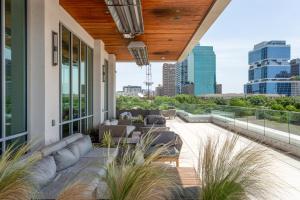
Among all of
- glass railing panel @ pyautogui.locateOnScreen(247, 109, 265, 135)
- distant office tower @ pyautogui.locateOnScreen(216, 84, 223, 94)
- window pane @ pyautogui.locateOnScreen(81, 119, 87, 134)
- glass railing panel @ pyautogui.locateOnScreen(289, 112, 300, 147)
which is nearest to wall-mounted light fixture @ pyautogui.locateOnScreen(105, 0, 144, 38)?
window pane @ pyautogui.locateOnScreen(81, 119, 87, 134)

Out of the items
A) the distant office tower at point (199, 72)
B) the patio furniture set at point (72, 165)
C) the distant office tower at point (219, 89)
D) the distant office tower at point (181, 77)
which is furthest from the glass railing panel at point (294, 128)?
the distant office tower at point (219, 89)

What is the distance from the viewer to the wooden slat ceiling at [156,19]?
5.61 metres

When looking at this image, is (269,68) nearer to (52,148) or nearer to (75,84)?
(75,84)

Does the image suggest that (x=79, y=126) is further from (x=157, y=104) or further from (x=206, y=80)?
(x=206, y=80)

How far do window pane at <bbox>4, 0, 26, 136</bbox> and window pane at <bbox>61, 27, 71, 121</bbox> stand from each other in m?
Answer: 1.60

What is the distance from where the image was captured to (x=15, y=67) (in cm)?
423

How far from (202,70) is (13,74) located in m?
62.0

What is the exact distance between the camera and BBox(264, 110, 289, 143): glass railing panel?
8523 mm

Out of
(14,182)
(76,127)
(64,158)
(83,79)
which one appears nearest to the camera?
(14,182)

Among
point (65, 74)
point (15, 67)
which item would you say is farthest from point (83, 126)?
point (15, 67)

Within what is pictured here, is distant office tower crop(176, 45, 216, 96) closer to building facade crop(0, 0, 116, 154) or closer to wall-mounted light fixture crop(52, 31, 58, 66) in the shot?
building facade crop(0, 0, 116, 154)

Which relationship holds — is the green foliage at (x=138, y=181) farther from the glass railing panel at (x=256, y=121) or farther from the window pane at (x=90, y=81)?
the glass railing panel at (x=256, y=121)

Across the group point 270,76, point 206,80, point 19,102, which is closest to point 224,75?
point 206,80

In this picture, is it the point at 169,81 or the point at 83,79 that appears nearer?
the point at 83,79
